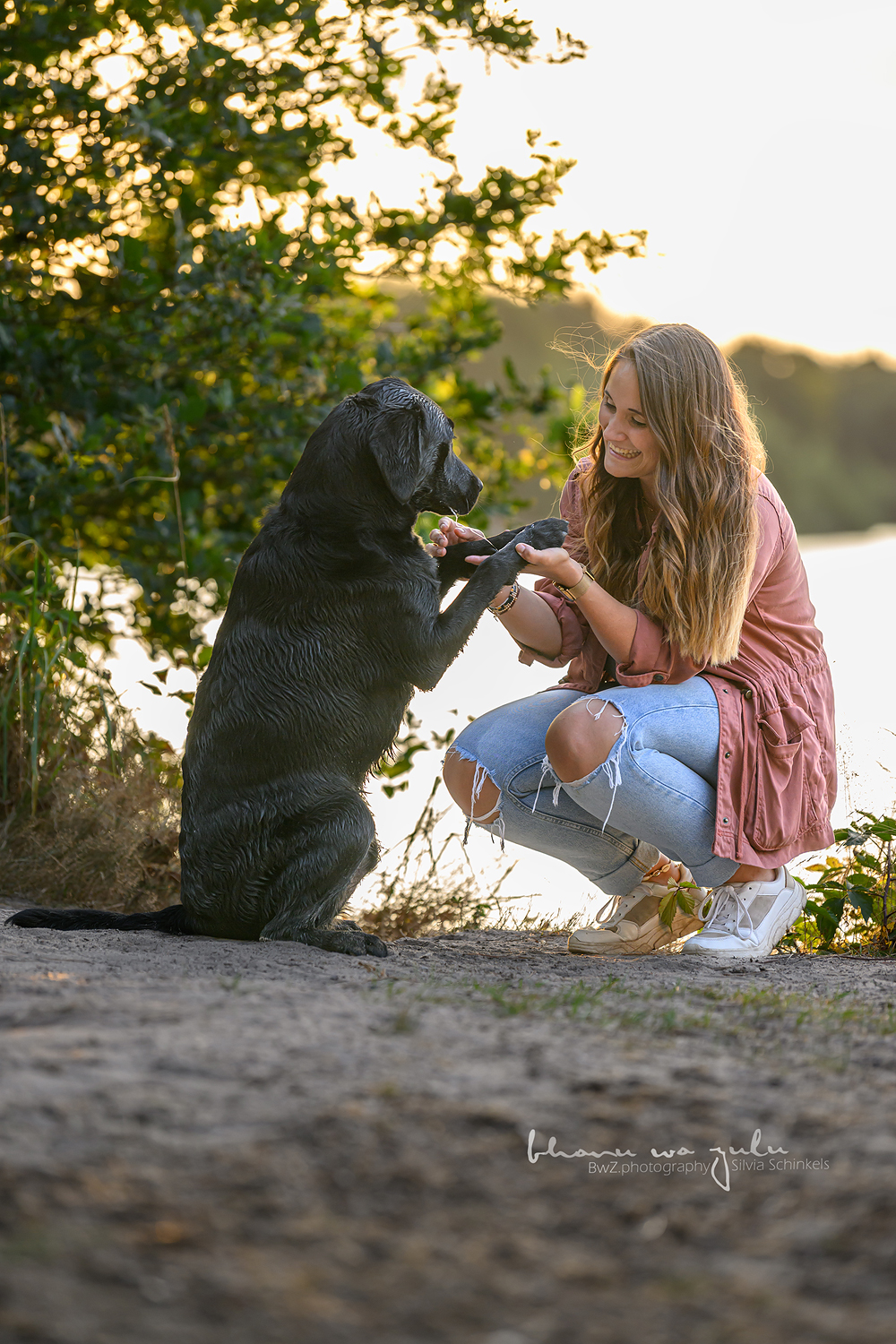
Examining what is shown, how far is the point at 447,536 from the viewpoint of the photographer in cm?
344

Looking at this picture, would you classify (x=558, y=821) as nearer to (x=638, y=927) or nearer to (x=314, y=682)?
(x=638, y=927)

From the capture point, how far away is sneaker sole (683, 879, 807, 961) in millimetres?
3086

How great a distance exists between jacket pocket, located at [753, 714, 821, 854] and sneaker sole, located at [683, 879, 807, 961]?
0.22 metres

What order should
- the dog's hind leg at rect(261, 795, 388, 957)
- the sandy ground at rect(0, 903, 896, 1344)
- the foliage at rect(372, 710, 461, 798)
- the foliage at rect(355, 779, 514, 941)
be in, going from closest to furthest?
the sandy ground at rect(0, 903, 896, 1344)
the dog's hind leg at rect(261, 795, 388, 957)
the foliage at rect(355, 779, 514, 941)
the foliage at rect(372, 710, 461, 798)

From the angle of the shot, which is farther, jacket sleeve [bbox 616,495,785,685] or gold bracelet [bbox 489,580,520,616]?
gold bracelet [bbox 489,580,520,616]

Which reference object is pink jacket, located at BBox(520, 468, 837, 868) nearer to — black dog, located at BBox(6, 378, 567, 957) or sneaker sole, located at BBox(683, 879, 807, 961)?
sneaker sole, located at BBox(683, 879, 807, 961)

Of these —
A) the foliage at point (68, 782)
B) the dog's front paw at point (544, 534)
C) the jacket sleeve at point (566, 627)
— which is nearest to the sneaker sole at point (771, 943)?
the jacket sleeve at point (566, 627)

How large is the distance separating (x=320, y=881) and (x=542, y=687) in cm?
314

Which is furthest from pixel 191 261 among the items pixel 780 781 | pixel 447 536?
pixel 780 781

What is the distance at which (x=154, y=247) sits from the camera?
484 centimetres

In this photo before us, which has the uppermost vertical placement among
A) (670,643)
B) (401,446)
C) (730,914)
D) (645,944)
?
(401,446)

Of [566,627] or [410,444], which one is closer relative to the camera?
[410,444]

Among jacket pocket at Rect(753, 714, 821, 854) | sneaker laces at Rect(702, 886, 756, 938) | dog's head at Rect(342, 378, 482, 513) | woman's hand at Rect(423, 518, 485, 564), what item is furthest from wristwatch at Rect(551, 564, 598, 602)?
sneaker laces at Rect(702, 886, 756, 938)

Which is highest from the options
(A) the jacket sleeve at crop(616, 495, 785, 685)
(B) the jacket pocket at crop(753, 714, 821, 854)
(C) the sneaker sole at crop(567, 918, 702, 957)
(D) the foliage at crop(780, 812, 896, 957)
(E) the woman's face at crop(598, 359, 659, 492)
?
(E) the woman's face at crop(598, 359, 659, 492)
